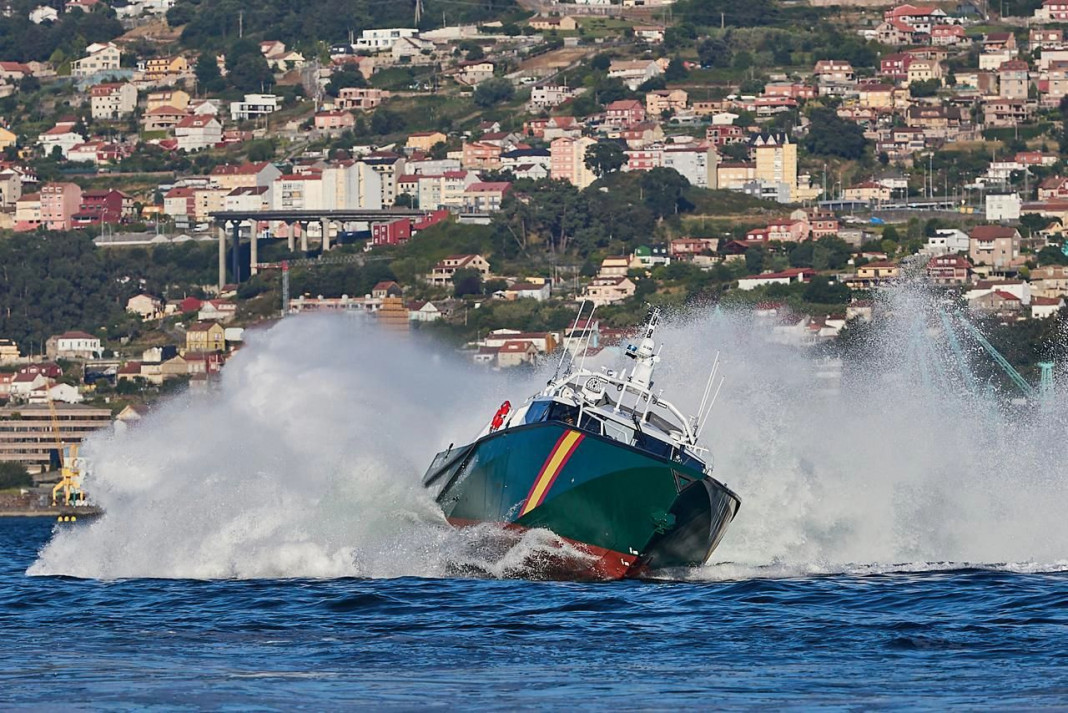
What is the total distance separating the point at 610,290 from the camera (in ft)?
488

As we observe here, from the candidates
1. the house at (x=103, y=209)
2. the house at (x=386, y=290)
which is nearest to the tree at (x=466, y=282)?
the house at (x=386, y=290)

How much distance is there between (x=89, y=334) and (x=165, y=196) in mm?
35899

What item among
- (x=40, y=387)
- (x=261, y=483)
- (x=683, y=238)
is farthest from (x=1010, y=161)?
(x=261, y=483)

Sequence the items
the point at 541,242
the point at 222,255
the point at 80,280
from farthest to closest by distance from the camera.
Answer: the point at 222,255 < the point at 80,280 < the point at 541,242

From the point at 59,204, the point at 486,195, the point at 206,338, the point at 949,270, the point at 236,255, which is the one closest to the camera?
the point at 206,338

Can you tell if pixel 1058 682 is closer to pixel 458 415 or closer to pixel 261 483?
pixel 261 483

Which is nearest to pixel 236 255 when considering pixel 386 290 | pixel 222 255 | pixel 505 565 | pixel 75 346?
Answer: pixel 222 255

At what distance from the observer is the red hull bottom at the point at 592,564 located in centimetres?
3450

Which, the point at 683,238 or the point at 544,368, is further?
the point at 683,238

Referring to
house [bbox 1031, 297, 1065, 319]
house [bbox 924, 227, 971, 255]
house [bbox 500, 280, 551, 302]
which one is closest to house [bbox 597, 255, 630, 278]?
house [bbox 500, 280, 551, 302]

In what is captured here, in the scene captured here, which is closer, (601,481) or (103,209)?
(601,481)

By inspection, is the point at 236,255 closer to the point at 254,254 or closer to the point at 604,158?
the point at 254,254

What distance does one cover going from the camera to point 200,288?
17625 centimetres

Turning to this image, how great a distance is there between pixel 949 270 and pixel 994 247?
10.7 m
